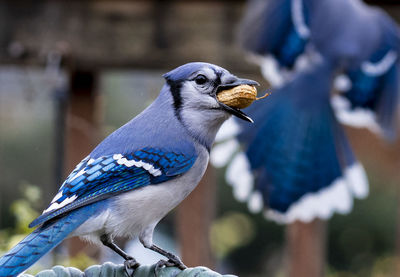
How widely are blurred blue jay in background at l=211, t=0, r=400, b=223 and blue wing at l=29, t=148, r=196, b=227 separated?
5.20 ft

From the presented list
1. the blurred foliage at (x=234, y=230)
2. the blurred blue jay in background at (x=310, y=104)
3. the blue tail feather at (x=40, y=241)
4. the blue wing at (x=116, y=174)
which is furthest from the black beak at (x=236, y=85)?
the blurred foliage at (x=234, y=230)

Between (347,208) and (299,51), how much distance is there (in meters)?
0.76

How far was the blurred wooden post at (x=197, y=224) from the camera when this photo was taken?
3.49m

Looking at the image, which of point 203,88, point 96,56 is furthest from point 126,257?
point 96,56

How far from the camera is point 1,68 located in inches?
132

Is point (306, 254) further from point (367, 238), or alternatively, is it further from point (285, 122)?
point (367, 238)

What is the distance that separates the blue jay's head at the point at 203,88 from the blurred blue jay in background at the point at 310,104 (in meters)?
1.55

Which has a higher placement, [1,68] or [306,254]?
[1,68]

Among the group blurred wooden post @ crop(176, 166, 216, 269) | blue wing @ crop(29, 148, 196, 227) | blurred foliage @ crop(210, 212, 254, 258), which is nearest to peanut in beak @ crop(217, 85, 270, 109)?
blue wing @ crop(29, 148, 196, 227)

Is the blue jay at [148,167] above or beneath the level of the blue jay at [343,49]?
above

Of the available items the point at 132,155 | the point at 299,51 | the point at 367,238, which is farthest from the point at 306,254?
the point at 367,238

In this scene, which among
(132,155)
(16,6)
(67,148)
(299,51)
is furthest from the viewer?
(299,51)

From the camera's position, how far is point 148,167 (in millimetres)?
1723

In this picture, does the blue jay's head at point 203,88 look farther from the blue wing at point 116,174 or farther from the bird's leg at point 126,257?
the bird's leg at point 126,257
